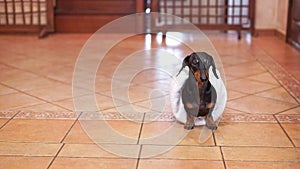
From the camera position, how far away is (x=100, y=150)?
219 centimetres

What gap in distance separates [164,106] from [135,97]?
11.4 inches

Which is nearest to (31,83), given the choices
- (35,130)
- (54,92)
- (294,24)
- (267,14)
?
(54,92)

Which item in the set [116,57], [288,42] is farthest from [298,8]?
[116,57]

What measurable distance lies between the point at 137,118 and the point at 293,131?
91 cm

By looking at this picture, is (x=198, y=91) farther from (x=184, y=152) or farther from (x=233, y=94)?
(x=233, y=94)

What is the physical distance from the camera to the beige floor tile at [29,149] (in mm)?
2150

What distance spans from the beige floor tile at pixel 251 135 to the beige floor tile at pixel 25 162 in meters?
0.88

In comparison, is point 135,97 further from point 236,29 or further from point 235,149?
point 236,29

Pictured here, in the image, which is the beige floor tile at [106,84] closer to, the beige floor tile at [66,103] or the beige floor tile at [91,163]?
the beige floor tile at [66,103]

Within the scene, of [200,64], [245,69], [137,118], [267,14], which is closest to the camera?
[200,64]

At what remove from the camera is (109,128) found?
8.18 feet

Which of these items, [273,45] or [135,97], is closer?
[135,97]

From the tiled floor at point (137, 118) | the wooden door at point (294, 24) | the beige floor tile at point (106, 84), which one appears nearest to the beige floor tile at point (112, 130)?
the tiled floor at point (137, 118)

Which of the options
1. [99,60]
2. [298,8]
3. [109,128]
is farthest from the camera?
[298,8]
